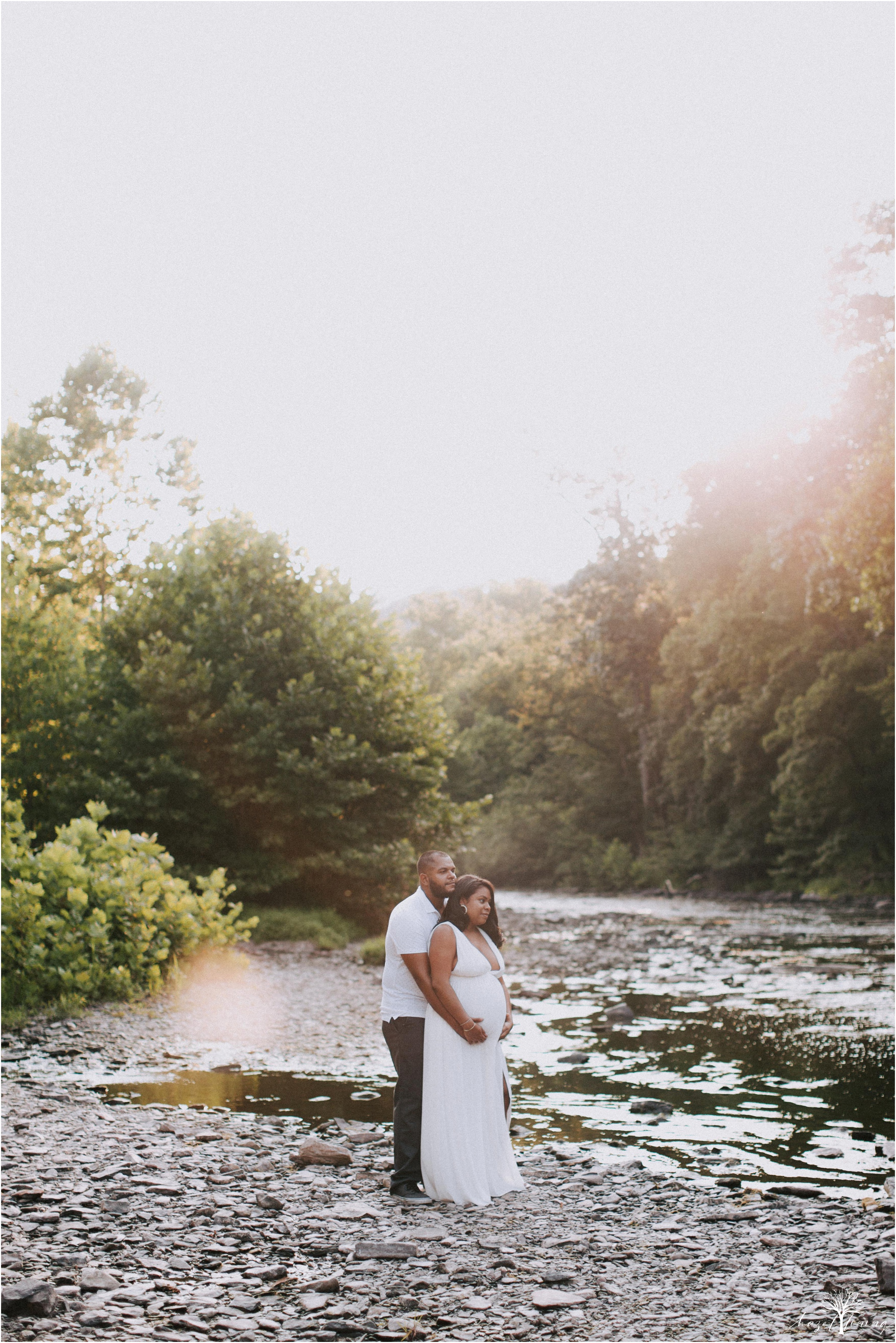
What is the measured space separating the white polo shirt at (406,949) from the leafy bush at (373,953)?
1321 centimetres

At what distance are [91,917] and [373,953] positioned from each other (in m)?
7.86

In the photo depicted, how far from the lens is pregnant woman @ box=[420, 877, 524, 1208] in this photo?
262 inches

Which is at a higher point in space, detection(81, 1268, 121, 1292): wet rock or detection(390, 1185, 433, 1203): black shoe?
detection(81, 1268, 121, 1292): wet rock

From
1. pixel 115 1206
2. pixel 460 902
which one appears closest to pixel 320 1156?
pixel 115 1206

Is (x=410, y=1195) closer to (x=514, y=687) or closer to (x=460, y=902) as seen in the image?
(x=460, y=902)

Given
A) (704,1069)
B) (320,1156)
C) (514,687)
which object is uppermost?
(514,687)

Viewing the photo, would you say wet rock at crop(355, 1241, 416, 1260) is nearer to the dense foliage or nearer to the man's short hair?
the man's short hair

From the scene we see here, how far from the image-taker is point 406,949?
6.97 m

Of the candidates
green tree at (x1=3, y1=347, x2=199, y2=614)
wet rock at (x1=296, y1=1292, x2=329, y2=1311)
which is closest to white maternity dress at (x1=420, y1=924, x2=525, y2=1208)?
wet rock at (x1=296, y1=1292, x2=329, y2=1311)

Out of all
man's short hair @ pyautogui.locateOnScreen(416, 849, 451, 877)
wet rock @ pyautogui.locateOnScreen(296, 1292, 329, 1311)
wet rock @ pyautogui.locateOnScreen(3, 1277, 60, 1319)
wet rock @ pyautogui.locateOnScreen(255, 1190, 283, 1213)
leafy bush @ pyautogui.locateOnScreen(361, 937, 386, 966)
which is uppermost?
man's short hair @ pyautogui.locateOnScreen(416, 849, 451, 877)

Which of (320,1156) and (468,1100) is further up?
(468,1100)

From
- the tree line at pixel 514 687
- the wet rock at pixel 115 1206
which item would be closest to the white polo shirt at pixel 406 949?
the wet rock at pixel 115 1206

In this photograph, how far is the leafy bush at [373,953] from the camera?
794 inches

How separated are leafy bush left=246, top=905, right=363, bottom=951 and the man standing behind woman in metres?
15.4
